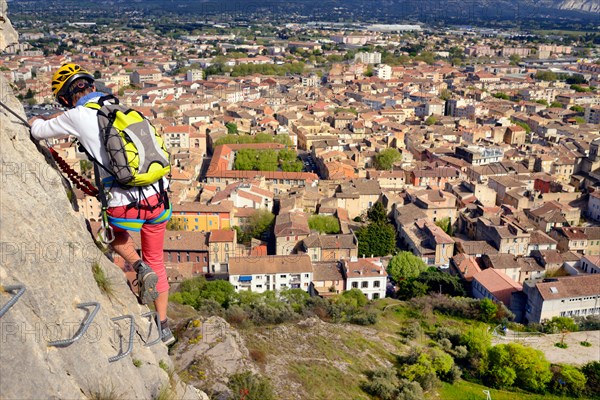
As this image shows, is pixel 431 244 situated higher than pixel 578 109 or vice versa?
pixel 578 109

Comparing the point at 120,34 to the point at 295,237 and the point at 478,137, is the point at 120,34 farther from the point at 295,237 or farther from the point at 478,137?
the point at 295,237

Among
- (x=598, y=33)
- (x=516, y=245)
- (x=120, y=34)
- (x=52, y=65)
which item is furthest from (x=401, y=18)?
(x=516, y=245)

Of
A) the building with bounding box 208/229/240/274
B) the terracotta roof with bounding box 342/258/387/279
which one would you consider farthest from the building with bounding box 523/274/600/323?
the building with bounding box 208/229/240/274

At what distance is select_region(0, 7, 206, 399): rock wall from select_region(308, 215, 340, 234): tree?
19.6 m

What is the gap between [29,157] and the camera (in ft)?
11.7

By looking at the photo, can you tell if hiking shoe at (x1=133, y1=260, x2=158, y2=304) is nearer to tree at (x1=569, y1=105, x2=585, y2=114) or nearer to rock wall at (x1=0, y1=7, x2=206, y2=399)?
rock wall at (x1=0, y1=7, x2=206, y2=399)

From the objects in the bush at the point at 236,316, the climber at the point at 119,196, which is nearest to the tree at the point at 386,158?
the bush at the point at 236,316

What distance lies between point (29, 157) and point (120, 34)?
112 meters

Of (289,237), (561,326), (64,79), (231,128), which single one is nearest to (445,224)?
(289,237)

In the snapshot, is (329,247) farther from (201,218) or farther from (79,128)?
(79,128)

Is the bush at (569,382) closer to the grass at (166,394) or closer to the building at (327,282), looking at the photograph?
the building at (327,282)

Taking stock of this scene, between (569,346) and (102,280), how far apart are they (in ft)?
52.2

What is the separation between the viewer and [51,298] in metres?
3.16

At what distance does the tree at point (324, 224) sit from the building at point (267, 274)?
4.18 m
